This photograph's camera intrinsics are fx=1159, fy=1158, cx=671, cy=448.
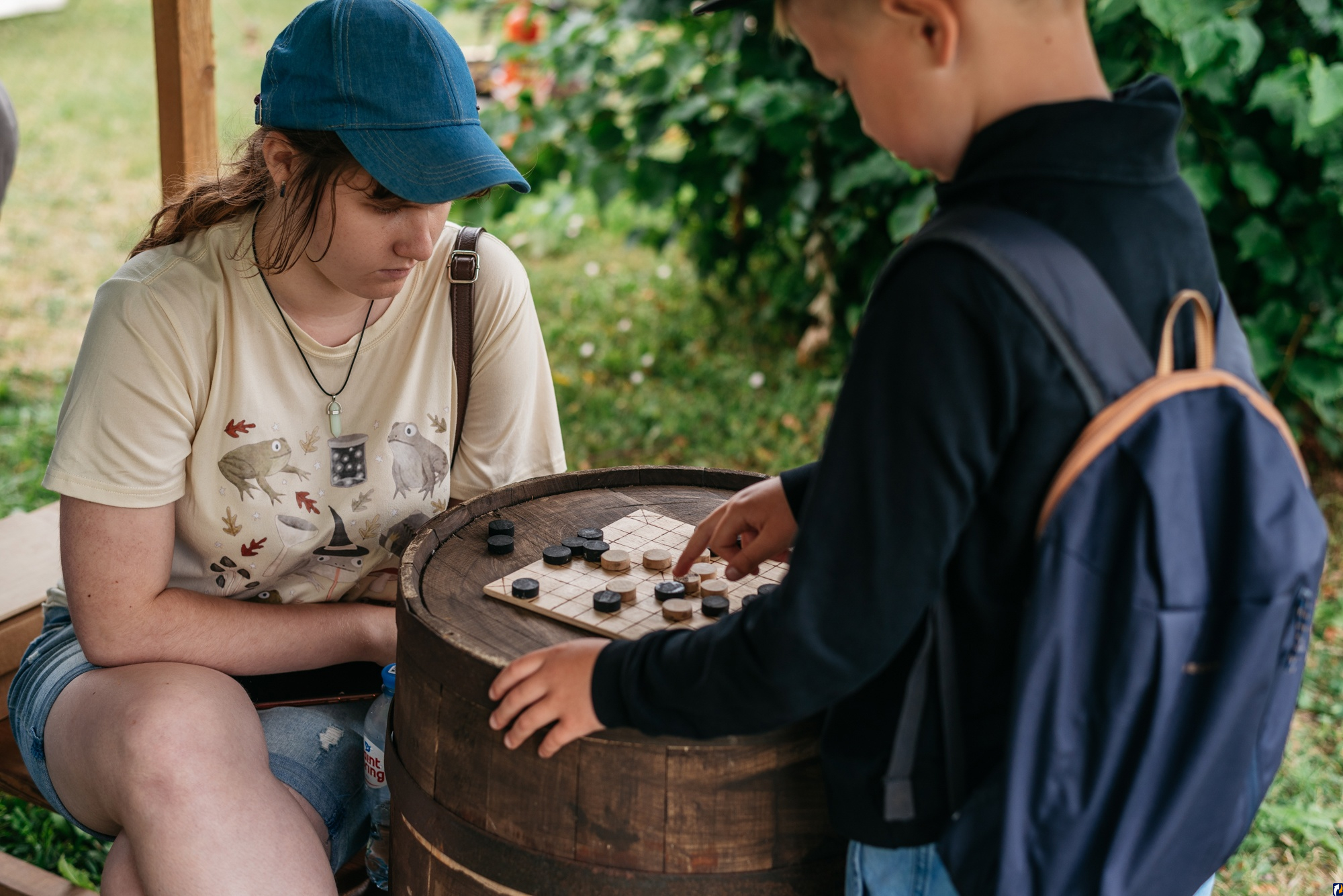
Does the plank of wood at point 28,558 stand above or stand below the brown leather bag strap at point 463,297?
below

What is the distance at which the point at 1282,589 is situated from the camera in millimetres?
995

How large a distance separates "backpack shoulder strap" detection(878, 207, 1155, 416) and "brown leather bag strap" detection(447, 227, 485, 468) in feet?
3.22

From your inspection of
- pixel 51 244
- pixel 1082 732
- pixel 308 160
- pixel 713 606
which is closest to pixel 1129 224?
pixel 1082 732

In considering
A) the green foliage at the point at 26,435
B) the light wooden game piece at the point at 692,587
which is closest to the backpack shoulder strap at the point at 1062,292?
the light wooden game piece at the point at 692,587

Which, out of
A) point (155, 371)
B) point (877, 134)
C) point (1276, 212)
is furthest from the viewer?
point (1276, 212)

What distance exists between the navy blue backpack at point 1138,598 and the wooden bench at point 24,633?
1222 mm

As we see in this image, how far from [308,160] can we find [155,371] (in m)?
0.35

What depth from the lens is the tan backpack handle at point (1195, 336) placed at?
39.0 inches

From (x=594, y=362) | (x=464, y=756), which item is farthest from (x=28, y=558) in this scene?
(x=594, y=362)

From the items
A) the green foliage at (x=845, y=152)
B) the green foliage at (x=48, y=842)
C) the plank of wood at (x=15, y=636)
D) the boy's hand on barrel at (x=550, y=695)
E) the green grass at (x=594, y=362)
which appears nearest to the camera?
the boy's hand on barrel at (x=550, y=695)

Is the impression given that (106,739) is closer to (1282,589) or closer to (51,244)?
(1282,589)

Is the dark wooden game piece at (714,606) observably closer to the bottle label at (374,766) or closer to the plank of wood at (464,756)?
the plank of wood at (464,756)

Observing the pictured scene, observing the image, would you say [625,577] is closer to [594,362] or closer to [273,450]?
[273,450]

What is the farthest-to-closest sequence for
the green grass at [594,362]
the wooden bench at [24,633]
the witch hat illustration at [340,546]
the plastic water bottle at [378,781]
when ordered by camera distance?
the green grass at [594,362]
the wooden bench at [24,633]
the witch hat illustration at [340,546]
the plastic water bottle at [378,781]
